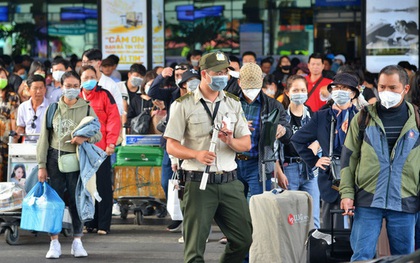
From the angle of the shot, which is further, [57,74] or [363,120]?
[57,74]

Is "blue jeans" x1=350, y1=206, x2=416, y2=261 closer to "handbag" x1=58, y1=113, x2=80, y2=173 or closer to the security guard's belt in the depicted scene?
the security guard's belt

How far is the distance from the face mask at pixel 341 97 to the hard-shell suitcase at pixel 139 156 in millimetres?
4389

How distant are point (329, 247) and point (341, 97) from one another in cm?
171

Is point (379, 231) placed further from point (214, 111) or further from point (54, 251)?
point (54, 251)

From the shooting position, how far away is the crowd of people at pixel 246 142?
7.94 metres

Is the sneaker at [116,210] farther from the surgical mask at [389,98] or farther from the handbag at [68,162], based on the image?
the surgical mask at [389,98]

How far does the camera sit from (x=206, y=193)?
8.12 meters

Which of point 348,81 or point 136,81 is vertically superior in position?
point 348,81

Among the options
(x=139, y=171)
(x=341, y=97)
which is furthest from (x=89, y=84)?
(x=341, y=97)

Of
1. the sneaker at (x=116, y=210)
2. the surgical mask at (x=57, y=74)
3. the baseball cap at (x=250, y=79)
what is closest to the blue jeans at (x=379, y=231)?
the baseball cap at (x=250, y=79)

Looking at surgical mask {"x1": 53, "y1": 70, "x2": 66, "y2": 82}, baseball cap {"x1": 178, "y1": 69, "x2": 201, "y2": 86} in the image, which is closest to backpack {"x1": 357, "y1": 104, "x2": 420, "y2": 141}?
baseball cap {"x1": 178, "y1": 69, "x2": 201, "y2": 86}

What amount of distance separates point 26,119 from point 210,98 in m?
5.79

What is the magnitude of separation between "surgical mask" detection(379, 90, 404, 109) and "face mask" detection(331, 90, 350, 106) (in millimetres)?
1678

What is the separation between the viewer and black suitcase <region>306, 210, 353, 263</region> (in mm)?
8352
